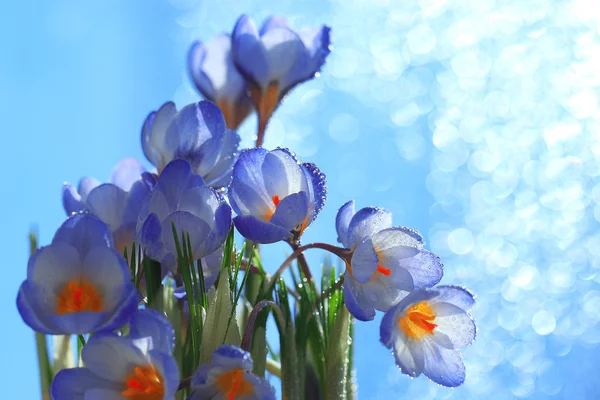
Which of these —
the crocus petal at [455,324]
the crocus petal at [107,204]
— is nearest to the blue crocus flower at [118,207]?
the crocus petal at [107,204]

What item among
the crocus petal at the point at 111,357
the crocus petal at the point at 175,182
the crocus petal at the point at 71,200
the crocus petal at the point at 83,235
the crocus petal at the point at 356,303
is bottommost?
the crocus petal at the point at 111,357

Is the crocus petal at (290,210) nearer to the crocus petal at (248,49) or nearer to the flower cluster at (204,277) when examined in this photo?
the flower cluster at (204,277)

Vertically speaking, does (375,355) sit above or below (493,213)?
below

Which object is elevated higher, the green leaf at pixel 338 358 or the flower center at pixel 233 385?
the green leaf at pixel 338 358

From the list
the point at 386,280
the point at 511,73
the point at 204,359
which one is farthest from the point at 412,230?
the point at 511,73

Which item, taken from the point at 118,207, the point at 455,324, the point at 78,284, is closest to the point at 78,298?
the point at 78,284

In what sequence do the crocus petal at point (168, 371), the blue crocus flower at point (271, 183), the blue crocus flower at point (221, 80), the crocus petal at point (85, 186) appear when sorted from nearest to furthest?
1. the crocus petal at point (168, 371)
2. the blue crocus flower at point (271, 183)
3. the crocus petal at point (85, 186)
4. the blue crocus flower at point (221, 80)

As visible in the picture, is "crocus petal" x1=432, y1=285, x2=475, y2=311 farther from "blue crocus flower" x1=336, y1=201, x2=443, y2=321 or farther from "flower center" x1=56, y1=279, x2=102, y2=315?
"flower center" x1=56, y1=279, x2=102, y2=315

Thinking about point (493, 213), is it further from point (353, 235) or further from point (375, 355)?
point (353, 235)
